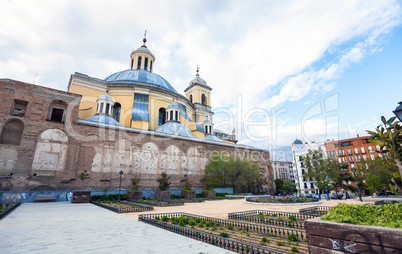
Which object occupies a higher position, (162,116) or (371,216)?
(162,116)

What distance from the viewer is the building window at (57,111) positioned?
17.9m

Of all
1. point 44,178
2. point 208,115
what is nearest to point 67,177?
point 44,178

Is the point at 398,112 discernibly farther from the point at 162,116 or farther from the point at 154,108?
the point at 162,116

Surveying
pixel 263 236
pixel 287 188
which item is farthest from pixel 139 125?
pixel 287 188

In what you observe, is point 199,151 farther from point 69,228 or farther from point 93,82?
point 69,228

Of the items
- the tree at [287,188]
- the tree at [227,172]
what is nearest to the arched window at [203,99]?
the tree at [227,172]

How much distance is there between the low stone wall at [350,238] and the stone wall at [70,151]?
18.4 metres

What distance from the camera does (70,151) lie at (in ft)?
55.5

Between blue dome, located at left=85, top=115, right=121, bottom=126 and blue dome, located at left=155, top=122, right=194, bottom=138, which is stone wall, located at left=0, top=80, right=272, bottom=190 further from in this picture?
blue dome, located at left=85, top=115, right=121, bottom=126

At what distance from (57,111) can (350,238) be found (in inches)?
883

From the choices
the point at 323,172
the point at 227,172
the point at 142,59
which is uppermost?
the point at 142,59

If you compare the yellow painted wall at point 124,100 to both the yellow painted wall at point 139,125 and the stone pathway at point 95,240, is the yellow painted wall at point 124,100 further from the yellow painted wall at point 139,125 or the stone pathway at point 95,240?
the stone pathway at point 95,240

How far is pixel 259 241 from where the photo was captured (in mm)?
4312

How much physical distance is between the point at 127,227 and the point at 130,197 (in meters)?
11.4
